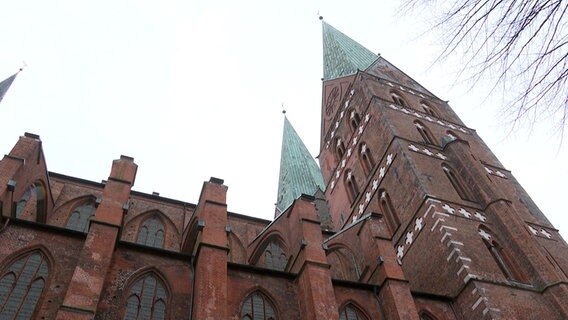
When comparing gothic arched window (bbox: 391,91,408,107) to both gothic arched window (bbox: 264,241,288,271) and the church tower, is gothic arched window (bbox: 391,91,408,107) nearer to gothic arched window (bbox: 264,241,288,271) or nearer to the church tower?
the church tower

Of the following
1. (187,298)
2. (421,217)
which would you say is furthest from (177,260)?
(421,217)

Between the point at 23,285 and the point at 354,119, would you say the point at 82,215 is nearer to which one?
the point at 23,285

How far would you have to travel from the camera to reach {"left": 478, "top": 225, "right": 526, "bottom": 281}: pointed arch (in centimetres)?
1537

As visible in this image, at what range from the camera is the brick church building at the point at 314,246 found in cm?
1208

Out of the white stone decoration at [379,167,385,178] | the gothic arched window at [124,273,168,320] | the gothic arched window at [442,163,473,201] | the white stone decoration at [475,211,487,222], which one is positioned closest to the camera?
the gothic arched window at [124,273,168,320]

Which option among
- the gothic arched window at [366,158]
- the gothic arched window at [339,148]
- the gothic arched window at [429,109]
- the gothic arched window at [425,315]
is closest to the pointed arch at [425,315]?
the gothic arched window at [425,315]

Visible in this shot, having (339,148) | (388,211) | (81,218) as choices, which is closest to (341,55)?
(339,148)

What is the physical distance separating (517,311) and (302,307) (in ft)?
21.0

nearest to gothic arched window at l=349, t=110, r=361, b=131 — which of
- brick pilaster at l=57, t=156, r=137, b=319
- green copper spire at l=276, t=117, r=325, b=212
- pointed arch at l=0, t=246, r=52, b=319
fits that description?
green copper spire at l=276, t=117, r=325, b=212

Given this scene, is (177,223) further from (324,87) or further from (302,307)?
(324,87)

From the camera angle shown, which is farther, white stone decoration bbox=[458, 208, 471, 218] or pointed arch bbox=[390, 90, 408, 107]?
pointed arch bbox=[390, 90, 408, 107]

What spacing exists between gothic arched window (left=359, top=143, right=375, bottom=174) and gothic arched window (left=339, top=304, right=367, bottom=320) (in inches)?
383

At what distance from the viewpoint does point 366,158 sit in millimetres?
23844

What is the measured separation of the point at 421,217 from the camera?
17.6 meters
